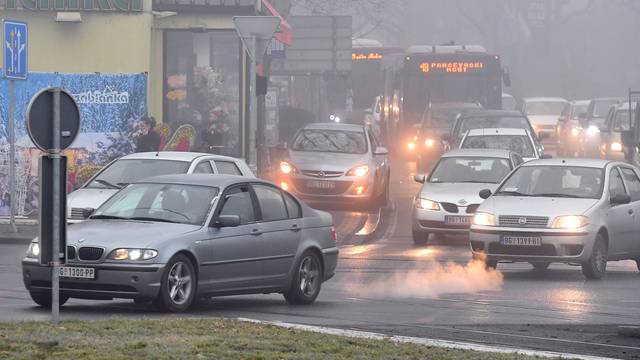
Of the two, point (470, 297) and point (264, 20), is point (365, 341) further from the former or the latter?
point (264, 20)

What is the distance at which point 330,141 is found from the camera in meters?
31.2

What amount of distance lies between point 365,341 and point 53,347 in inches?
96.8

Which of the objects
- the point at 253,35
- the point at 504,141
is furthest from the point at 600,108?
the point at 253,35

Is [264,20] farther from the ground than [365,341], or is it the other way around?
[264,20]

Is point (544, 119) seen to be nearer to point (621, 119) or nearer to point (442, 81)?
point (442, 81)

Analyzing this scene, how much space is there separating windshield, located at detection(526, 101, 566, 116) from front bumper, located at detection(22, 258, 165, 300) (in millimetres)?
50365

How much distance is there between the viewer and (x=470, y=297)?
16.9 m

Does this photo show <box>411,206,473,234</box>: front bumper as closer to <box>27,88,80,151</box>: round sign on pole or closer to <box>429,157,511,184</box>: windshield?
<box>429,157,511,184</box>: windshield

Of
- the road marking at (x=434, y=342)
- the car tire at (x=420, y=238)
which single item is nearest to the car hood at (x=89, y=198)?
the car tire at (x=420, y=238)

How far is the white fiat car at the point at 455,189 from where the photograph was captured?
24.0 m

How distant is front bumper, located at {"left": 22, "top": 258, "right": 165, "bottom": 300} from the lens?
1390 cm

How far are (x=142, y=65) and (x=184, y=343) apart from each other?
2231cm

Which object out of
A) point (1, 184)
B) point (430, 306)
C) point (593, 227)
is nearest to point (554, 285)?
point (593, 227)

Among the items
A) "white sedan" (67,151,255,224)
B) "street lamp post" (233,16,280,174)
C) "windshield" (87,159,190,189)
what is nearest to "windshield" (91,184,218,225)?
"white sedan" (67,151,255,224)
